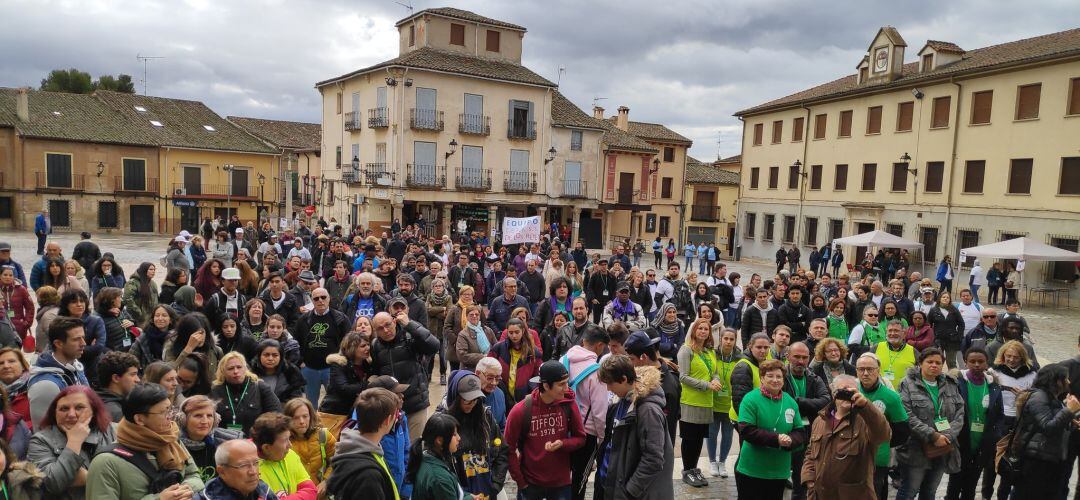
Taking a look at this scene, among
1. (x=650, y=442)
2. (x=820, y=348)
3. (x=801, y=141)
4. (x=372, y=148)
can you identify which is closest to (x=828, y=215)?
(x=801, y=141)

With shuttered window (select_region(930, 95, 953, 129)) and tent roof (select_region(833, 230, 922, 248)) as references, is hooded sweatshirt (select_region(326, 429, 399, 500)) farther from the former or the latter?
shuttered window (select_region(930, 95, 953, 129))

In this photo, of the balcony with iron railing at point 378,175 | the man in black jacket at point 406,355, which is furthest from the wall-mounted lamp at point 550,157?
the man in black jacket at point 406,355

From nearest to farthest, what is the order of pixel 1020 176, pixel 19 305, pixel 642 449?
pixel 642 449 < pixel 19 305 < pixel 1020 176

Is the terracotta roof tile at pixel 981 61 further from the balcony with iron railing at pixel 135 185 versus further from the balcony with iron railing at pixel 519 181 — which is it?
the balcony with iron railing at pixel 135 185

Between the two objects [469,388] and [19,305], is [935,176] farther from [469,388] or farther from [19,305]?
[19,305]

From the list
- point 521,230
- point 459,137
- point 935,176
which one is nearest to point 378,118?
point 459,137

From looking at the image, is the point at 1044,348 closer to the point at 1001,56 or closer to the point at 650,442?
the point at 650,442

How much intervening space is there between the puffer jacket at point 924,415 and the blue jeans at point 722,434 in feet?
5.29

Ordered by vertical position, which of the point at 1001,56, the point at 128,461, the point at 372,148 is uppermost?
the point at 1001,56

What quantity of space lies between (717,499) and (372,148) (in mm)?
30949

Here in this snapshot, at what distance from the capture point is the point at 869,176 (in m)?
31.3

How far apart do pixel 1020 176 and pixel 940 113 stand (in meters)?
4.34

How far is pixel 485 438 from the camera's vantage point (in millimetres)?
4523

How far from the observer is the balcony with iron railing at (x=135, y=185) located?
39.4 metres
